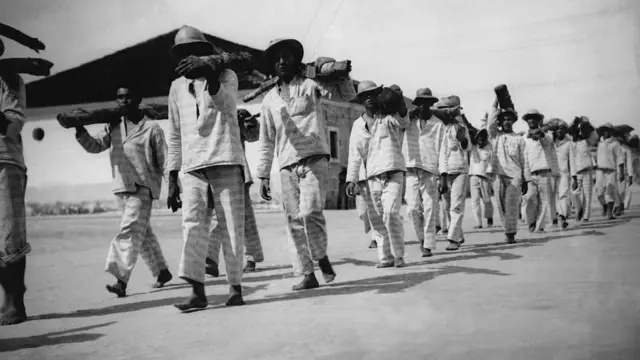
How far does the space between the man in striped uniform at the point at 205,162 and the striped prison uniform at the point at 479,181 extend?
7537mm

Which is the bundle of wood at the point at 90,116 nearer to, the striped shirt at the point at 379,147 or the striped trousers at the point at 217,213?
the striped trousers at the point at 217,213

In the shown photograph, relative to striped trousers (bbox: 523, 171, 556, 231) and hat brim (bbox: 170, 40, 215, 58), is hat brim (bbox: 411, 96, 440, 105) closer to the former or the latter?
striped trousers (bbox: 523, 171, 556, 231)

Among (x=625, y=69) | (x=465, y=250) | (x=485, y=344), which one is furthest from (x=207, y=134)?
(x=465, y=250)

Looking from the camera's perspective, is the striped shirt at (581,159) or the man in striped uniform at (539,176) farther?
the striped shirt at (581,159)

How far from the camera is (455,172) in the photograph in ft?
32.8

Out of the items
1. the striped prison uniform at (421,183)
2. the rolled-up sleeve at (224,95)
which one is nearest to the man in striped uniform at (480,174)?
the striped prison uniform at (421,183)

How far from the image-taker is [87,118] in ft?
20.3

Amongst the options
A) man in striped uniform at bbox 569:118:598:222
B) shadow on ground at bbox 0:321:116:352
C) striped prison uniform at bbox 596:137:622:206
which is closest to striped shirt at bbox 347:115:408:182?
shadow on ground at bbox 0:321:116:352

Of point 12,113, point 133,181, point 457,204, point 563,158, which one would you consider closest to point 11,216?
point 12,113

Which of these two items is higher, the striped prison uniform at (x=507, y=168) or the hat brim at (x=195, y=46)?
the hat brim at (x=195, y=46)

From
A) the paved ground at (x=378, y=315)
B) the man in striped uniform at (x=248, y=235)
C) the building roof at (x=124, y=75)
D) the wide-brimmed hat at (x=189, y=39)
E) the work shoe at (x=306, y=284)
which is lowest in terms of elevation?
the paved ground at (x=378, y=315)

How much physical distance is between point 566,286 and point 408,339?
2.05 m

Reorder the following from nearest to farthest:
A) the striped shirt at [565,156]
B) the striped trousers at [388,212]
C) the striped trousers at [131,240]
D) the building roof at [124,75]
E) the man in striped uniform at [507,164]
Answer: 1. the striped trousers at [131,240]
2. the striped trousers at [388,212]
3. the man in striped uniform at [507,164]
4. the striped shirt at [565,156]
5. the building roof at [124,75]

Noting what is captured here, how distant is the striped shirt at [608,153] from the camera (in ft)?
50.9
